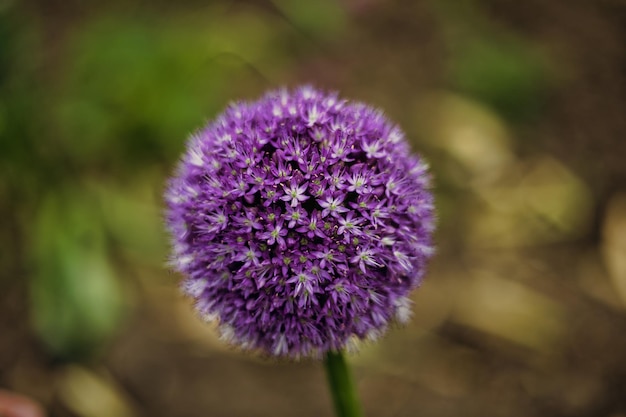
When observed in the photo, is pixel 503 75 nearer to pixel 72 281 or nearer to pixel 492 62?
pixel 492 62

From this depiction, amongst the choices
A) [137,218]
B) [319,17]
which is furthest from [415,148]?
[137,218]

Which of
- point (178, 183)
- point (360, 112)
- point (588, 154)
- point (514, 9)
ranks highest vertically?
point (514, 9)

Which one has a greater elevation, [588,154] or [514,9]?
[514,9]

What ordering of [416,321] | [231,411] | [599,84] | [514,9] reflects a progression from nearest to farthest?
[231,411] → [416,321] → [599,84] → [514,9]

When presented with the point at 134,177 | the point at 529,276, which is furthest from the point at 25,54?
the point at 529,276

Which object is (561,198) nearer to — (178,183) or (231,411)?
(231,411)

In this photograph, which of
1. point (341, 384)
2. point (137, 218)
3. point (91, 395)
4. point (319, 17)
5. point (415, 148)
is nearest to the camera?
point (341, 384)
